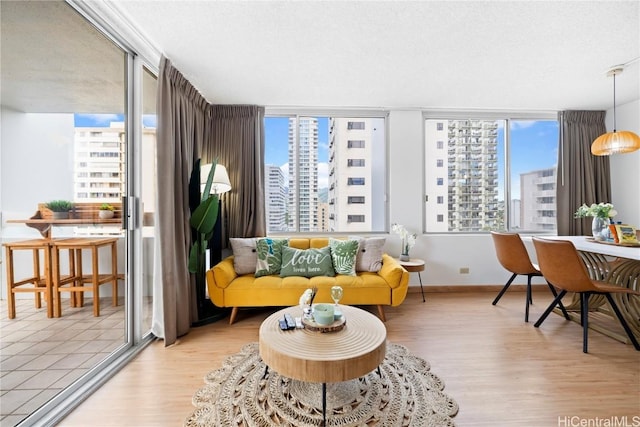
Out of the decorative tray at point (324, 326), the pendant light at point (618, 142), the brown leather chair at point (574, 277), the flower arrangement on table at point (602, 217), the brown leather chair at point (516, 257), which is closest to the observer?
the decorative tray at point (324, 326)

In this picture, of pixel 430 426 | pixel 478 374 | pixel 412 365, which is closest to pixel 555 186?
pixel 478 374

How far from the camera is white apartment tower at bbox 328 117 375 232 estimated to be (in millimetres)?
3797

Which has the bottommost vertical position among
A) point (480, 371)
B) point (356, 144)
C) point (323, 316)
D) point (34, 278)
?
point (480, 371)

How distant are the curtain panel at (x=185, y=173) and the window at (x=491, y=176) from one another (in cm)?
251

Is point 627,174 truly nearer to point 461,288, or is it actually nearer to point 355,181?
point 461,288

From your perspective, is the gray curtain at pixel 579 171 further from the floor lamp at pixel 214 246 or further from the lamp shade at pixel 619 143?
the floor lamp at pixel 214 246

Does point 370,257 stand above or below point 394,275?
above

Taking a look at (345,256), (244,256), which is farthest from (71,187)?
(345,256)

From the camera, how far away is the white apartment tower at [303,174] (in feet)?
12.3

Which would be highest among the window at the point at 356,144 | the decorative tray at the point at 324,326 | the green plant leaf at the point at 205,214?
the window at the point at 356,144

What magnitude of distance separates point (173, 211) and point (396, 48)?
245 centimetres

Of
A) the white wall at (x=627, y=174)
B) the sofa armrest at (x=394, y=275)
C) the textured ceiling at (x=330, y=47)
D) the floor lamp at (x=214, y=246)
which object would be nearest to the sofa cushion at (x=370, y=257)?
the sofa armrest at (x=394, y=275)

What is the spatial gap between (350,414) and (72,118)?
2.69 meters

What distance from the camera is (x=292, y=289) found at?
2660 mm
